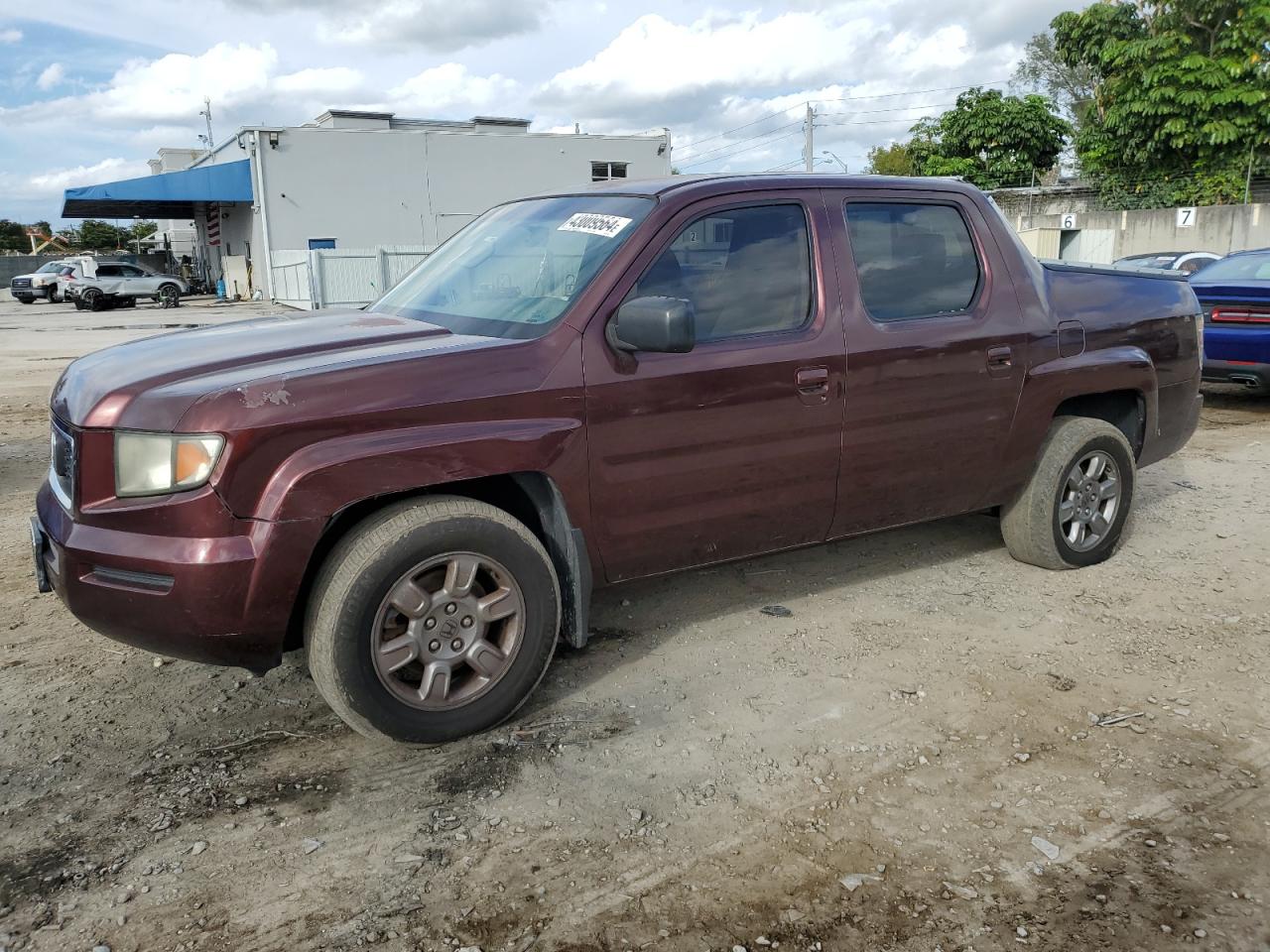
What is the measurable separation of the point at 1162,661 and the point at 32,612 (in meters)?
4.82

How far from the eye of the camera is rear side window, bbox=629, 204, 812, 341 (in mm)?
3734

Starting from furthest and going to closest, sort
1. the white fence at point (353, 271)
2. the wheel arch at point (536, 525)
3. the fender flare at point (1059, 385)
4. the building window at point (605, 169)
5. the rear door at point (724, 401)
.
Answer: the building window at point (605, 169) → the white fence at point (353, 271) → the fender flare at point (1059, 385) → the rear door at point (724, 401) → the wheel arch at point (536, 525)

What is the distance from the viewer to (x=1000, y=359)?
175 inches

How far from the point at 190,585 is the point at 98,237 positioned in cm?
7507

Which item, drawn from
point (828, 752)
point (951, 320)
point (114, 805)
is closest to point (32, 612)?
point (114, 805)

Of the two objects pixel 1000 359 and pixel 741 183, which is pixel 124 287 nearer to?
pixel 741 183

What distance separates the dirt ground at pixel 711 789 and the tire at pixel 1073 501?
0.81 ft

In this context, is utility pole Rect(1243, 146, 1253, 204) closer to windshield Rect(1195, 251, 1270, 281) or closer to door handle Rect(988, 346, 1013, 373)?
windshield Rect(1195, 251, 1270, 281)

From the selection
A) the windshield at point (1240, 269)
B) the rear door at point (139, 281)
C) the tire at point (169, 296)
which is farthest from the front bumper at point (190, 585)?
the rear door at point (139, 281)

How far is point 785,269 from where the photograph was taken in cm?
398

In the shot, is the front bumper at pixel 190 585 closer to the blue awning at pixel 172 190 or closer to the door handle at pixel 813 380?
the door handle at pixel 813 380

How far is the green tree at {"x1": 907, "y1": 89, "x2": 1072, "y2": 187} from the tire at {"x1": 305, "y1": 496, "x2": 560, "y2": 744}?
40064 mm

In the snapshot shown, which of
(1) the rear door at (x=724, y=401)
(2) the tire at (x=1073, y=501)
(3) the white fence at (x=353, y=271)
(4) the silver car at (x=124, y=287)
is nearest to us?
(1) the rear door at (x=724, y=401)

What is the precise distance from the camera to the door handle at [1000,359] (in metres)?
4.41
